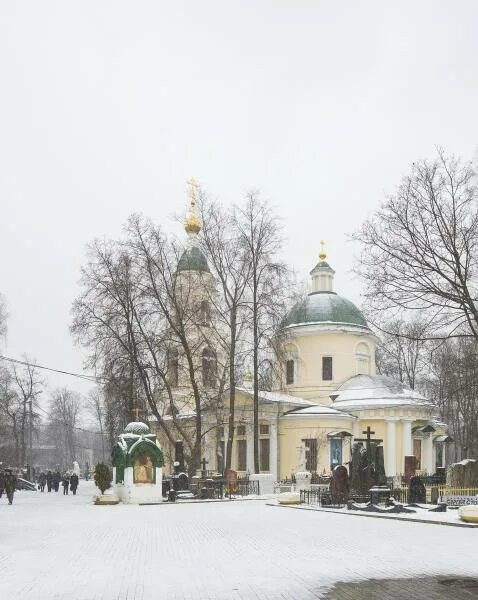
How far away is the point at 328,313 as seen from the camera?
50.6 metres

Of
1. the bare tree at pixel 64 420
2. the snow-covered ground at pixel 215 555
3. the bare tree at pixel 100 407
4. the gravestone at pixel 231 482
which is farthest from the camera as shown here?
the bare tree at pixel 64 420

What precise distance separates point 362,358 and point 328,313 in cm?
381

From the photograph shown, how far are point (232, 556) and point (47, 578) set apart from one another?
3.25 metres

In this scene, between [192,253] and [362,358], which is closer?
[192,253]

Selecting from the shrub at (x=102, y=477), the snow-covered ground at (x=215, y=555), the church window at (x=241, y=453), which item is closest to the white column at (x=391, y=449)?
the church window at (x=241, y=453)

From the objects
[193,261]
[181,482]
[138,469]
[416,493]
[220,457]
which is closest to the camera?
[416,493]

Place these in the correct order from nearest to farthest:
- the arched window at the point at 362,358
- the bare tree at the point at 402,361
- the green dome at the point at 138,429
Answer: the green dome at the point at 138,429, the arched window at the point at 362,358, the bare tree at the point at 402,361

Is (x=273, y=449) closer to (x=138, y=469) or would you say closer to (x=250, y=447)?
(x=250, y=447)

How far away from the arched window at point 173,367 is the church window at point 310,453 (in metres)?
11.1

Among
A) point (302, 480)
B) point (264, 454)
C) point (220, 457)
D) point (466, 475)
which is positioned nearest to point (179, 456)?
point (302, 480)

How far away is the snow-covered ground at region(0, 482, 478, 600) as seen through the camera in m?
9.04

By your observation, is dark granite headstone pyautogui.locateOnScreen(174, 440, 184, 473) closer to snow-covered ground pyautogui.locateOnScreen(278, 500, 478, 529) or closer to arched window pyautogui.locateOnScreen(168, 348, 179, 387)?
arched window pyautogui.locateOnScreen(168, 348, 179, 387)

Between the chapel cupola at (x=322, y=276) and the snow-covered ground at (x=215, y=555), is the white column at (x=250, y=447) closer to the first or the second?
the chapel cupola at (x=322, y=276)

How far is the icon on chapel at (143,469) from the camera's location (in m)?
30.3
